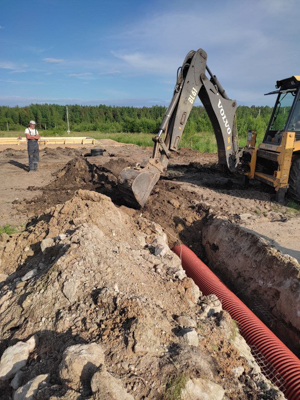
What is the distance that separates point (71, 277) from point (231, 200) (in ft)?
18.8

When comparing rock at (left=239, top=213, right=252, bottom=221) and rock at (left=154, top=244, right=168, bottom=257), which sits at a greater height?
rock at (left=154, top=244, right=168, bottom=257)

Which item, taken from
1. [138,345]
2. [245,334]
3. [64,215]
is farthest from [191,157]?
[138,345]

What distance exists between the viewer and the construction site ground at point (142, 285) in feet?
7.76

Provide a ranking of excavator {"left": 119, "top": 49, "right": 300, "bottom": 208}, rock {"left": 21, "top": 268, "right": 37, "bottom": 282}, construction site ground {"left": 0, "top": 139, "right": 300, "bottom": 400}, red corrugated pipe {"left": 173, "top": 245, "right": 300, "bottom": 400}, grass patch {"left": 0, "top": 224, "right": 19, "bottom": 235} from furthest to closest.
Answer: excavator {"left": 119, "top": 49, "right": 300, "bottom": 208} → grass patch {"left": 0, "top": 224, "right": 19, "bottom": 235} → rock {"left": 21, "top": 268, "right": 37, "bottom": 282} → red corrugated pipe {"left": 173, "top": 245, "right": 300, "bottom": 400} → construction site ground {"left": 0, "top": 139, "right": 300, "bottom": 400}

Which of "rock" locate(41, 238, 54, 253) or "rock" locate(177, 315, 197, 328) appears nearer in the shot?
"rock" locate(177, 315, 197, 328)

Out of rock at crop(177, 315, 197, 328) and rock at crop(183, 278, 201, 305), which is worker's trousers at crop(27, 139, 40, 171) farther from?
rock at crop(177, 315, 197, 328)

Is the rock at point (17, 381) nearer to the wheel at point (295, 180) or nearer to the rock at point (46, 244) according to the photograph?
the rock at point (46, 244)

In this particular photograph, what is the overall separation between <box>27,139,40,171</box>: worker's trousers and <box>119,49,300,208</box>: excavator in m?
6.30

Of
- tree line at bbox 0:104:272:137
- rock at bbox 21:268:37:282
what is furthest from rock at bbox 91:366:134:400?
tree line at bbox 0:104:272:137

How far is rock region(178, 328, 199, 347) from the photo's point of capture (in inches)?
103

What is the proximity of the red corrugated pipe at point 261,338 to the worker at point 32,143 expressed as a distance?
8722mm

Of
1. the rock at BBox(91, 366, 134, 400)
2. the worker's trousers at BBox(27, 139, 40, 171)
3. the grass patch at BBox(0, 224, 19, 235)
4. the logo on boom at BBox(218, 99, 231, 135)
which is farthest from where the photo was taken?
the worker's trousers at BBox(27, 139, 40, 171)

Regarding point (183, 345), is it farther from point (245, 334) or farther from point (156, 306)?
point (245, 334)

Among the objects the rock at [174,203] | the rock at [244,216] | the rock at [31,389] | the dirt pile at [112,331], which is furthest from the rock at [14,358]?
the rock at [244,216]
